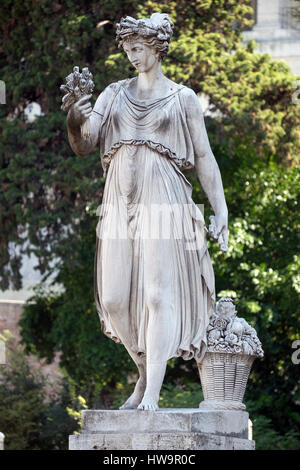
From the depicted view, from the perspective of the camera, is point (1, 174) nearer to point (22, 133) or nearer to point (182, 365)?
point (22, 133)

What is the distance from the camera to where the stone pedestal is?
8.29m

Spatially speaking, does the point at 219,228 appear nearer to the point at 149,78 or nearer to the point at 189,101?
the point at 189,101

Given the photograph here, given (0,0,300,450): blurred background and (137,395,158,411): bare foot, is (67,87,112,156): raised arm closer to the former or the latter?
(137,395,158,411): bare foot

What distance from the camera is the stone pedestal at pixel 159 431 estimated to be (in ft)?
27.2

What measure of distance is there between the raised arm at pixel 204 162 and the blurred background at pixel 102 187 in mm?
10807

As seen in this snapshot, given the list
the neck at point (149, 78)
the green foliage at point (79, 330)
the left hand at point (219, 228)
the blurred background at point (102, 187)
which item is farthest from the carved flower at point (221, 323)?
the green foliage at point (79, 330)

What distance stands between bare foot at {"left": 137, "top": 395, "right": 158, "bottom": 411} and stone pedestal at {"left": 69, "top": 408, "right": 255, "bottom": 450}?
1.7 inches

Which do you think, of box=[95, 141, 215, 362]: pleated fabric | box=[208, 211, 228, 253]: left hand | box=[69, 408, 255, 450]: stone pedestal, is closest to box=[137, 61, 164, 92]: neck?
box=[95, 141, 215, 362]: pleated fabric

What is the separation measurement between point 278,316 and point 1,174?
5250 millimetres

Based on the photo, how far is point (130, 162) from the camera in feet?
29.4

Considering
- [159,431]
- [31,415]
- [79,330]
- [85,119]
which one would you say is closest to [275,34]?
[79,330]

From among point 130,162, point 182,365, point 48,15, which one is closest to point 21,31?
point 48,15

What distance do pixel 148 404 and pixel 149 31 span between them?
2633 millimetres

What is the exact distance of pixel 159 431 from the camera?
27.5 feet
